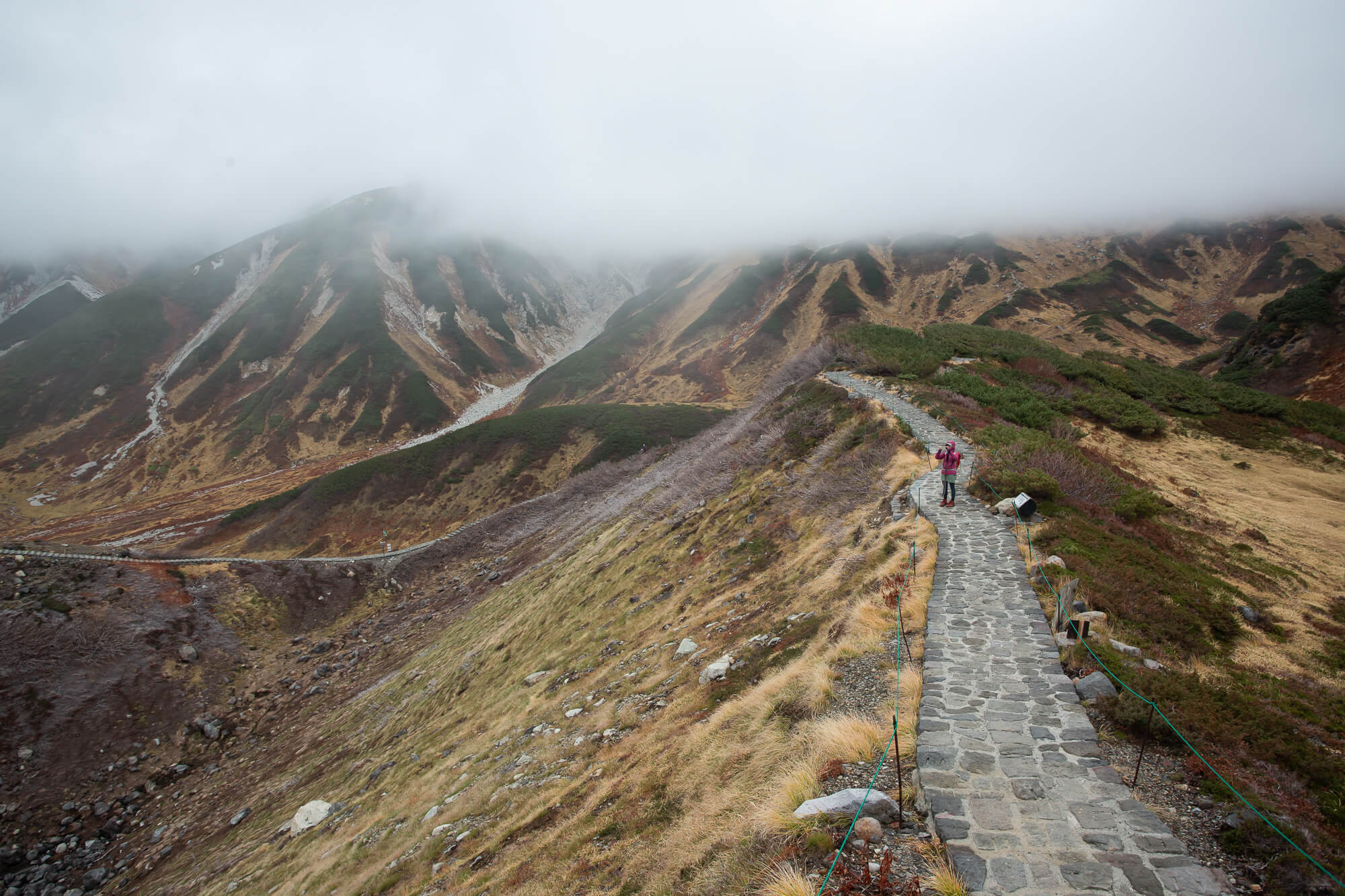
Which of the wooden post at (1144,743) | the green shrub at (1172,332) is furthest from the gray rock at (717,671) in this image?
the green shrub at (1172,332)

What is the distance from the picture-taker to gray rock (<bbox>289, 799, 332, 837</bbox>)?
55.3 feet

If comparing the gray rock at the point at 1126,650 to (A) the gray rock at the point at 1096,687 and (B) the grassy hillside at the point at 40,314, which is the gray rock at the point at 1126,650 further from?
(B) the grassy hillside at the point at 40,314

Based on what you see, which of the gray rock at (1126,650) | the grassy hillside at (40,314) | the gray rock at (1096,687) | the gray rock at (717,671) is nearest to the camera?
the gray rock at (1096,687)

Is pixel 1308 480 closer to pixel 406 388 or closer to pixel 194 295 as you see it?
pixel 406 388

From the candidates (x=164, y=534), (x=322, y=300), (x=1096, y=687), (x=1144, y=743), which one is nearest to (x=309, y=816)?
(x=1096, y=687)

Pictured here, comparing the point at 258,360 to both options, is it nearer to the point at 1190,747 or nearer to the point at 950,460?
the point at 950,460

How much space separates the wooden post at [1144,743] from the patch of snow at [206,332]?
14508 centimetres

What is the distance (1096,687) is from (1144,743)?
3.06 ft

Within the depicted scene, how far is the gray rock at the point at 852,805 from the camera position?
4.99 metres

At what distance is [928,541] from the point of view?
38.2 feet

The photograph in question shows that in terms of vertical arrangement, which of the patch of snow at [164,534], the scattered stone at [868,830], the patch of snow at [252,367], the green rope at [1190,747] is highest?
the green rope at [1190,747]

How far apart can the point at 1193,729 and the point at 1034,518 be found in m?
7.15

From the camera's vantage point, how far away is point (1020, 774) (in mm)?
5363

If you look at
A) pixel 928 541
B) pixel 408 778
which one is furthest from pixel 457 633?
pixel 928 541
